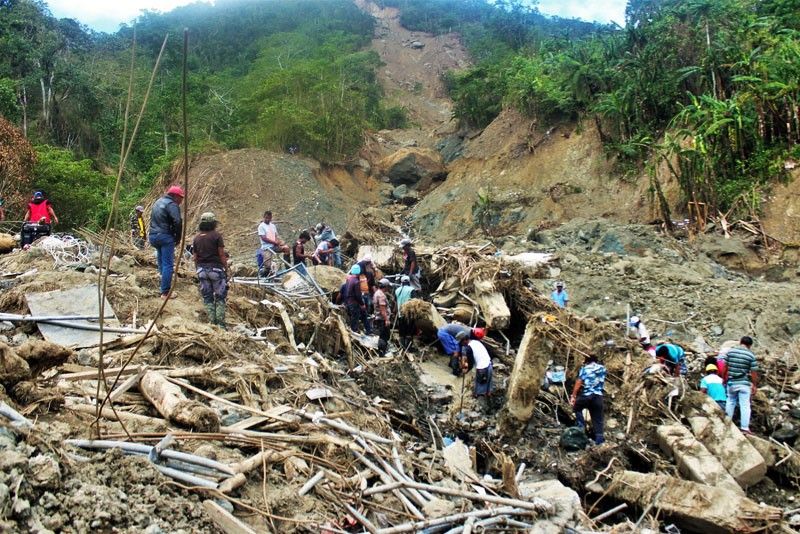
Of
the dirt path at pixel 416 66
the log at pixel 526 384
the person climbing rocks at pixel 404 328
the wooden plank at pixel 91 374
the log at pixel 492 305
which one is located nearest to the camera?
the wooden plank at pixel 91 374

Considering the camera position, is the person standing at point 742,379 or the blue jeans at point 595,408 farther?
the person standing at point 742,379

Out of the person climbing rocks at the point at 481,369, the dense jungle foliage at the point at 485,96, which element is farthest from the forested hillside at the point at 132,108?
the person climbing rocks at the point at 481,369

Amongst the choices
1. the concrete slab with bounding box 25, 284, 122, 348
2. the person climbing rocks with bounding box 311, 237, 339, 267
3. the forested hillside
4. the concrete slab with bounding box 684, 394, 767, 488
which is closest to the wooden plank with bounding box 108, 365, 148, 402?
the concrete slab with bounding box 25, 284, 122, 348

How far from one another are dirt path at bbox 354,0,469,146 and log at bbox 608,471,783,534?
108ft

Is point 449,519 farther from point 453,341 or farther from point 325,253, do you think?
point 325,253

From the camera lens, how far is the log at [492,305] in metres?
9.70

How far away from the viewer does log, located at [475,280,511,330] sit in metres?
9.70

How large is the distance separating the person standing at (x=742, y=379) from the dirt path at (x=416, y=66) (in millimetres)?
30998

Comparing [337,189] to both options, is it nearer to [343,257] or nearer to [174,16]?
[343,257]

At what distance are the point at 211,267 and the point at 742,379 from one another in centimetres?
584

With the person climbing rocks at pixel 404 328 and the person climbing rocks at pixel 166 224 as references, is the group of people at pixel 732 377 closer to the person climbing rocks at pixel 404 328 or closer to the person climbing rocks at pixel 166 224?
the person climbing rocks at pixel 404 328

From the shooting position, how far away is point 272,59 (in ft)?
146

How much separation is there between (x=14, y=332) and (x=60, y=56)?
99.6ft

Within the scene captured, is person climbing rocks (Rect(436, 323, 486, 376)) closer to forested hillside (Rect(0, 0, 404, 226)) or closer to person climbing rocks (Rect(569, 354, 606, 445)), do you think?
person climbing rocks (Rect(569, 354, 606, 445))
